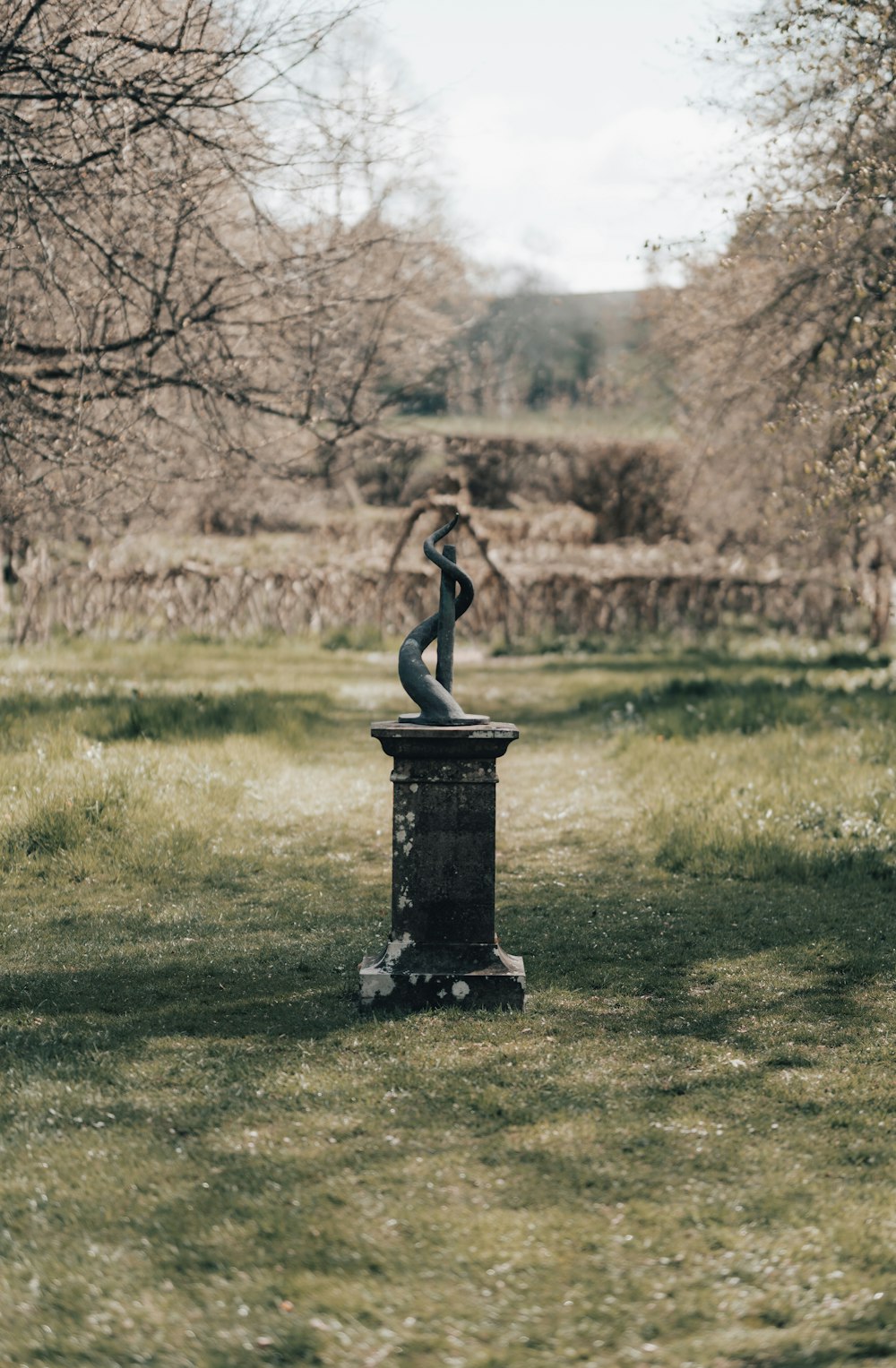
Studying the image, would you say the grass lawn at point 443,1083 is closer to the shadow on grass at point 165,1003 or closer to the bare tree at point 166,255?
the shadow on grass at point 165,1003

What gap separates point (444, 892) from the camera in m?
5.58

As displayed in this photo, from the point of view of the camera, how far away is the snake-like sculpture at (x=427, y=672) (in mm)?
5578

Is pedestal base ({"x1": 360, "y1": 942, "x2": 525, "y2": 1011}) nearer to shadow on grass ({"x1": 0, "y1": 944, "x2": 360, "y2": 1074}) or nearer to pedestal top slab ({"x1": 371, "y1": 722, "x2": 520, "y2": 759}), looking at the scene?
shadow on grass ({"x1": 0, "y1": 944, "x2": 360, "y2": 1074})

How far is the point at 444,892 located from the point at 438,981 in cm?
37

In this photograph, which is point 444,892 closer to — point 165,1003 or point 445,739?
point 445,739

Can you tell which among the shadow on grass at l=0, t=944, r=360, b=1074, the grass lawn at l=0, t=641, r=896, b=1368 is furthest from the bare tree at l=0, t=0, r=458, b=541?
the shadow on grass at l=0, t=944, r=360, b=1074

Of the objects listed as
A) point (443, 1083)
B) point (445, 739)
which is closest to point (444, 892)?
point (445, 739)

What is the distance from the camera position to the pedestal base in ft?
18.1

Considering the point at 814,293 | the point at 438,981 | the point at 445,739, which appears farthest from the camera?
the point at 814,293

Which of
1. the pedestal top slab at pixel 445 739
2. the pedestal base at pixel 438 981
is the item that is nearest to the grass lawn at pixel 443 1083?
the pedestal base at pixel 438 981

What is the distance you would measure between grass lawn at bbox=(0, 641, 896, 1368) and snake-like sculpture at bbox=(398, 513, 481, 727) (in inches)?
48.0

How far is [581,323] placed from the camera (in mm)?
32875

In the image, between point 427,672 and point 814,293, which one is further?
point 814,293

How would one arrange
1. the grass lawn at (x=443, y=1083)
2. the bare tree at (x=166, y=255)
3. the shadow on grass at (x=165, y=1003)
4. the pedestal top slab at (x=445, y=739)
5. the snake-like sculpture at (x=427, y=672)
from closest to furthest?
the grass lawn at (x=443, y=1083) → the shadow on grass at (x=165, y=1003) → the pedestal top slab at (x=445, y=739) → the snake-like sculpture at (x=427, y=672) → the bare tree at (x=166, y=255)
